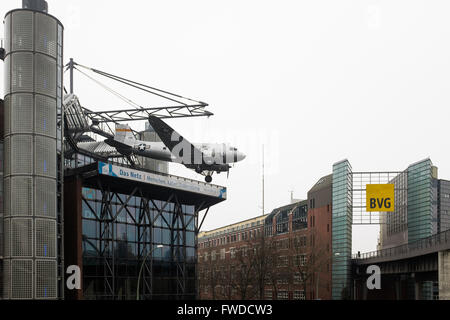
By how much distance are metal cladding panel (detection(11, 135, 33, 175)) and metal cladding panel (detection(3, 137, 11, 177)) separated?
41 cm

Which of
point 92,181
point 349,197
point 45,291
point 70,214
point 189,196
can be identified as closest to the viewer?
point 45,291

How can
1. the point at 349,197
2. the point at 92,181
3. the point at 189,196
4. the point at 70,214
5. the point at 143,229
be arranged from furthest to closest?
the point at 349,197 → the point at 189,196 → the point at 143,229 → the point at 92,181 → the point at 70,214

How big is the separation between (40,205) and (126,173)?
1311 cm

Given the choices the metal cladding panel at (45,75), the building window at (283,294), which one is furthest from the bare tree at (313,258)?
the metal cladding panel at (45,75)

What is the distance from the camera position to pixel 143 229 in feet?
203

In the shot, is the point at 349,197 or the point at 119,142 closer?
the point at 119,142

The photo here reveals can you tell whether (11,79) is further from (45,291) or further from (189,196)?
(189,196)

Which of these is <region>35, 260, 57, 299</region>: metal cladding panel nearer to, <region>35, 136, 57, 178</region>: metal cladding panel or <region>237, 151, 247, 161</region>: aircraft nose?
<region>35, 136, 57, 178</region>: metal cladding panel

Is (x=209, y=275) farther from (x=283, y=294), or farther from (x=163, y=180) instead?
(x=163, y=180)

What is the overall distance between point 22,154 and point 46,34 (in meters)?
10.7

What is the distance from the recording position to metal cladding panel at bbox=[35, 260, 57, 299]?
44.5 m

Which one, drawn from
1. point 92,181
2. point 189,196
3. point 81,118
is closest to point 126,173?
point 92,181

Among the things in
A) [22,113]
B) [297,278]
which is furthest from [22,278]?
[297,278]

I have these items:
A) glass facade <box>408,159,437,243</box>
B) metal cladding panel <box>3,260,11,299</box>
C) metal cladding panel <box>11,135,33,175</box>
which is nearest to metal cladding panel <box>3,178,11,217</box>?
metal cladding panel <box>11,135,33,175</box>
